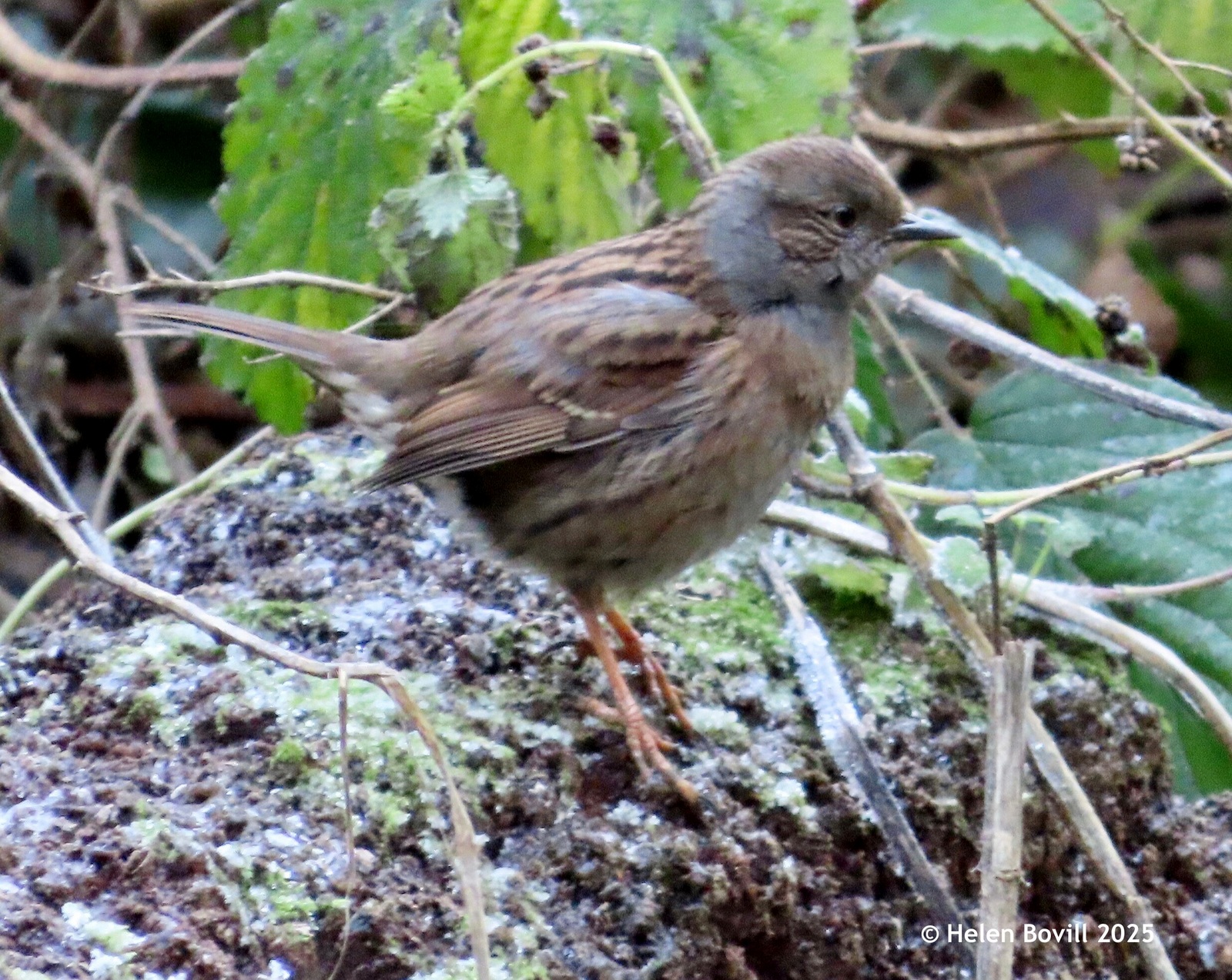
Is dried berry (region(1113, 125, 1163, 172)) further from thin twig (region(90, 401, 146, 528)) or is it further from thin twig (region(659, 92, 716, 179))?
thin twig (region(90, 401, 146, 528))

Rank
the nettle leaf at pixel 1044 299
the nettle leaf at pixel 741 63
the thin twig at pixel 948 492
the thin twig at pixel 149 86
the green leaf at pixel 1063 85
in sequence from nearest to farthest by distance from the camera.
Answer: the thin twig at pixel 948 492, the nettle leaf at pixel 741 63, the nettle leaf at pixel 1044 299, the thin twig at pixel 149 86, the green leaf at pixel 1063 85

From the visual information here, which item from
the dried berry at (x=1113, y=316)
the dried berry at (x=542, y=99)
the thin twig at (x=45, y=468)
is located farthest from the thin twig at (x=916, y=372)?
the thin twig at (x=45, y=468)

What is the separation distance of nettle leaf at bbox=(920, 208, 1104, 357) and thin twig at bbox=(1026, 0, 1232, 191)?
1.42 feet

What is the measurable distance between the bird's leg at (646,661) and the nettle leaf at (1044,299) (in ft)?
4.00

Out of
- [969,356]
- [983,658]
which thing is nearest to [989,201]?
[969,356]

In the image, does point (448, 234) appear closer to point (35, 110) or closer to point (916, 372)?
point (916, 372)

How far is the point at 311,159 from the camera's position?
11.8 feet

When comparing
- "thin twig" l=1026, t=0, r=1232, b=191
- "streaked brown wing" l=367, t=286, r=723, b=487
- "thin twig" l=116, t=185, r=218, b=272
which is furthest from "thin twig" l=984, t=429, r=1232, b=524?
"thin twig" l=116, t=185, r=218, b=272

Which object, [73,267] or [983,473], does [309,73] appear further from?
[983,473]

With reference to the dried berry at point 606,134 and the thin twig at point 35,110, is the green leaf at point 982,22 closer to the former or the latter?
the dried berry at point 606,134

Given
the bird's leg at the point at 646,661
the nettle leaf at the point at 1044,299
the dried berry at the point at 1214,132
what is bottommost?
the bird's leg at the point at 646,661

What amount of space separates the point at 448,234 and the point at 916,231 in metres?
1.01

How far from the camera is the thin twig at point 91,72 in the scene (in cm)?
444

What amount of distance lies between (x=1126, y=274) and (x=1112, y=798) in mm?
4327
